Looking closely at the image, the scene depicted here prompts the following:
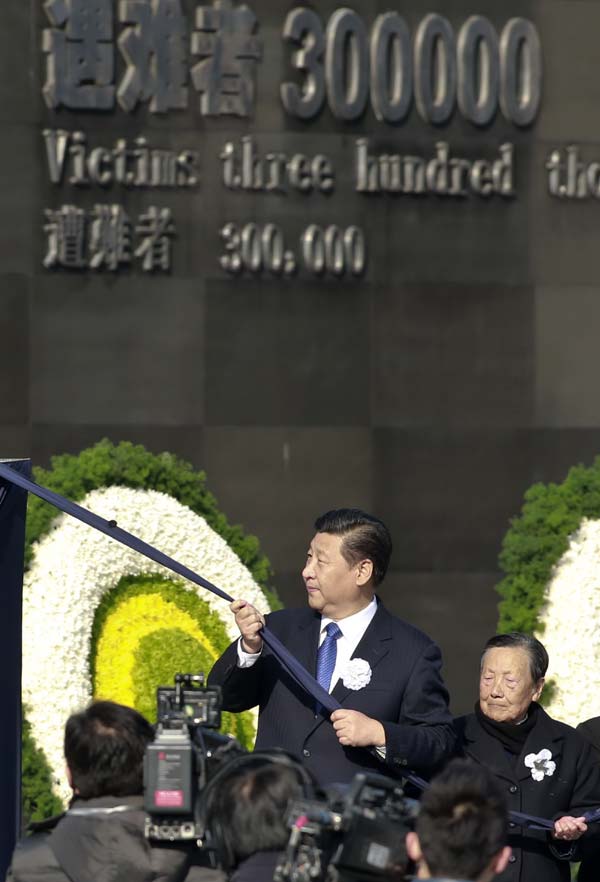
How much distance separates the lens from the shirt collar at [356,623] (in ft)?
16.1

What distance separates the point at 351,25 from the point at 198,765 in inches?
253

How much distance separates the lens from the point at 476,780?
3.23m

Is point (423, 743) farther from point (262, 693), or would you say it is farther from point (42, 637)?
point (42, 637)

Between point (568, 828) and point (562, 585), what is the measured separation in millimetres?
3013

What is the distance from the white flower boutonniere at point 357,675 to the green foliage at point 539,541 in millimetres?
3328

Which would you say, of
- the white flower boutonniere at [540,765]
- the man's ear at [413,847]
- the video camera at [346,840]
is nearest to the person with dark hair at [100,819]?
the video camera at [346,840]

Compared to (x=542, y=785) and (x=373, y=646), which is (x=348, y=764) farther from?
(x=542, y=785)

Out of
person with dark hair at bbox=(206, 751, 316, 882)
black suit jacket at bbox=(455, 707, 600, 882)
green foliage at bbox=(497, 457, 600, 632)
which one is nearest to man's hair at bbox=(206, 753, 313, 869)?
person with dark hair at bbox=(206, 751, 316, 882)

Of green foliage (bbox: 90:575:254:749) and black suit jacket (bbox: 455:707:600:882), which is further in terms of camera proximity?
green foliage (bbox: 90:575:254:749)

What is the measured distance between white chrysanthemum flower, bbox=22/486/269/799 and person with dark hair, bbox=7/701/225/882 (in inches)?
152

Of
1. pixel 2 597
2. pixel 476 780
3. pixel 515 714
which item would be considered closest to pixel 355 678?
pixel 515 714

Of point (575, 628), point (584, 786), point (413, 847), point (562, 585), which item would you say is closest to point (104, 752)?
point (413, 847)

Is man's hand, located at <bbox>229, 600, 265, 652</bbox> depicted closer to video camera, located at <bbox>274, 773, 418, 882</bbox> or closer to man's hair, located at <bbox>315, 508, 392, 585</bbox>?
man's hair, located at <bbox>315, 508, 392, 585</bbox>

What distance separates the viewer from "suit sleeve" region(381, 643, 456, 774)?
181 inches
